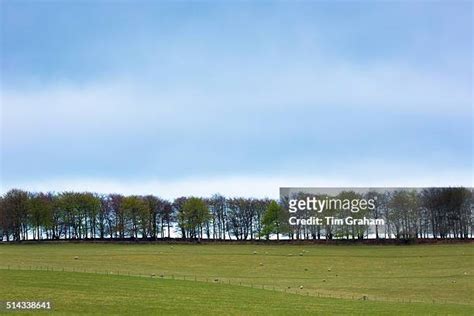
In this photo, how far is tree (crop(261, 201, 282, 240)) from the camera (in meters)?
100

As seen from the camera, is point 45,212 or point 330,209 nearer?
point 330,209

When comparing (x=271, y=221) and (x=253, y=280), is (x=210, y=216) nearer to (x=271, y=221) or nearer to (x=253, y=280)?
(x=271, y=221)

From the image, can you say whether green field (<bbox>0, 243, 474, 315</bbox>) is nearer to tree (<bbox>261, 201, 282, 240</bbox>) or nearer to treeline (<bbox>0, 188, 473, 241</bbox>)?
treeline (<bbox>0, 188, 473, 241</bbox>)

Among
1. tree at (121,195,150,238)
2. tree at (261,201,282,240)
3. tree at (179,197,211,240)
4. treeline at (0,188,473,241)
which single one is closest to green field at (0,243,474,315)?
treeline at (0,188,473,241)

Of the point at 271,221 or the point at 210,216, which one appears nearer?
the point at 271,221

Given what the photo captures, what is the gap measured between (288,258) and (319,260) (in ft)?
13.4

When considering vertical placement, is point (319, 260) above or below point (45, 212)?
below

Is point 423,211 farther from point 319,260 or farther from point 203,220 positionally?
point 203,220

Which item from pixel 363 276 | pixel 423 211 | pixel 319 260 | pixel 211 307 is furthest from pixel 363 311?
pixel 423 211

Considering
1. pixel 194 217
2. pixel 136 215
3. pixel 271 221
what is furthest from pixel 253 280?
pixel 136 215

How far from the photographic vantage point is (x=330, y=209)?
89062 millimetres

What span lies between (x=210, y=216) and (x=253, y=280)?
203 feet

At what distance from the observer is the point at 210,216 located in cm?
11250

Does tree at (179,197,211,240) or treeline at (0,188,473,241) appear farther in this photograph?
tree at (179,197,211,240)
